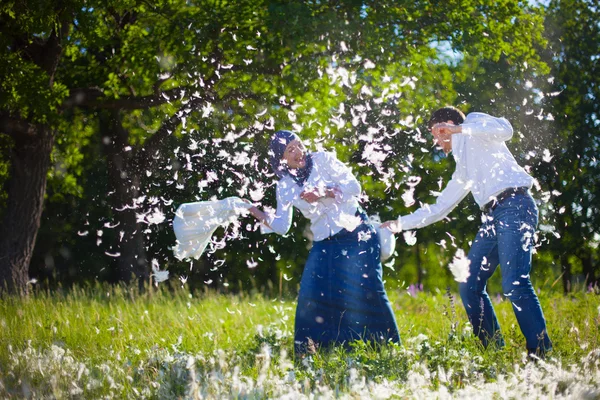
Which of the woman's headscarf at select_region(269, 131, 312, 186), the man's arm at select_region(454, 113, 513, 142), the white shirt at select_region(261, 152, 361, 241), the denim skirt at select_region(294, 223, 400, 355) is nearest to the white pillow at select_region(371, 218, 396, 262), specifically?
the denim skirt at select_region(294, 223, 400, 355)

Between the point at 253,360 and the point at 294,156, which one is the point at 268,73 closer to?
the point at 294,156

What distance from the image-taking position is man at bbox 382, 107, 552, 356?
5.52 meters

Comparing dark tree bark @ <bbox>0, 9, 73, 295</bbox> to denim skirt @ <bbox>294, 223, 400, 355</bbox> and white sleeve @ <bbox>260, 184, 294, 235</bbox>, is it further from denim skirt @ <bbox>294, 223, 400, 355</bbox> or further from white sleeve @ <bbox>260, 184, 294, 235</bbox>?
denim skirt @ <bbox>294, 223, 400, 355</bbox>

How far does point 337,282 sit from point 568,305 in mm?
4925

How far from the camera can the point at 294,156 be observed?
20.9 ft

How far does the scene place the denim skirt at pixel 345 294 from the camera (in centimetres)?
620

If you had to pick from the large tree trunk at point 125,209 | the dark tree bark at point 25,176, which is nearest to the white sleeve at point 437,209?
the dark tree bark at point 25,176

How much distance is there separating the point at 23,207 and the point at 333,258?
7842 mm

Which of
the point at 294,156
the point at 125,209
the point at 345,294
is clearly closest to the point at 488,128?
the point at 294,156

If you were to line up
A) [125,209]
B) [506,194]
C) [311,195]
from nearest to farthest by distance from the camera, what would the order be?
[506,194] → [311,195] → [125,209]

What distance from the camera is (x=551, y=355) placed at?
5617 millimetres

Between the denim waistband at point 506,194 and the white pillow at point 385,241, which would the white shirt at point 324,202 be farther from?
the denim waistband at point 506,194

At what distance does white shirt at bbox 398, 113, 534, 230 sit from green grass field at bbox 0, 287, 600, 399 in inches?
44.8

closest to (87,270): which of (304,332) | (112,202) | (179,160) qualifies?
(112,202)
